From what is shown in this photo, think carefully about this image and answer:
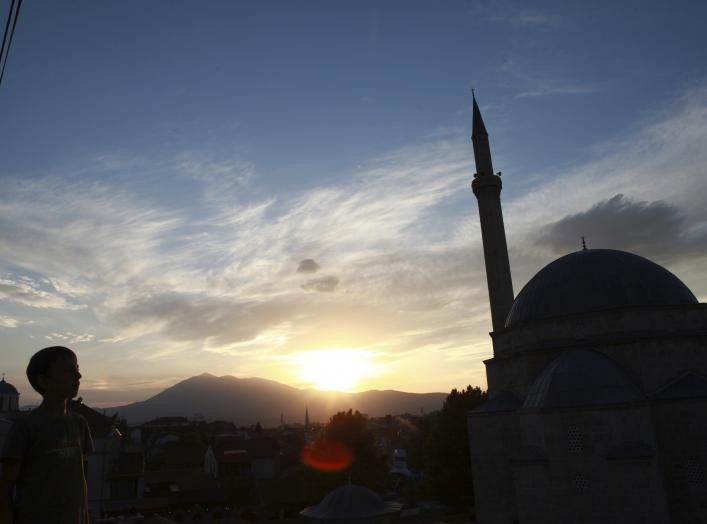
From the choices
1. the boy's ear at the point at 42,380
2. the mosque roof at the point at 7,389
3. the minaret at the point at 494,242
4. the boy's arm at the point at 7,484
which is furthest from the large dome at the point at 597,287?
the mosque roof at the point at 7,389

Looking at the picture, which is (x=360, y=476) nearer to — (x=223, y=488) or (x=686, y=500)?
(x=223, y=488)

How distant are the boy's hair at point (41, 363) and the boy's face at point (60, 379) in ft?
0.06

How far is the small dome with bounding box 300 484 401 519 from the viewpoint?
15.7m

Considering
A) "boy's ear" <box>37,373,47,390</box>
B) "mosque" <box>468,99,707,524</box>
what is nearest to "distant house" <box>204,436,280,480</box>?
"mosque" <box>468,99,707,524</box>

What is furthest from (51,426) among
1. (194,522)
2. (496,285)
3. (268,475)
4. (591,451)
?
(268,475)

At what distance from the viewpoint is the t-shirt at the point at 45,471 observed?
2.83 meters

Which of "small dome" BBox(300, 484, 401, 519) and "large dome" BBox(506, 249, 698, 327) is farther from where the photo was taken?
"large dome" BBox(506, 249, 698, 327)

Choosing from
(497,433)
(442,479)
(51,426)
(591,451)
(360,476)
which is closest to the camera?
(51,426)

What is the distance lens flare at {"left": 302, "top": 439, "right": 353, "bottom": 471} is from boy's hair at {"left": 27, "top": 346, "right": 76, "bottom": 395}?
101 feet

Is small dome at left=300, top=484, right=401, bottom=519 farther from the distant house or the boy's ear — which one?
the distant house

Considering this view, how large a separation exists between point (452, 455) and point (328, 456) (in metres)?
8.12

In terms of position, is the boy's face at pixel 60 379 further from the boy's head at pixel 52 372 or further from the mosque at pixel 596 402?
the mosque at pixel 596 402

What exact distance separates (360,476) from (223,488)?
421 inches

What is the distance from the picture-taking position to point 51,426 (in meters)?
3.01
